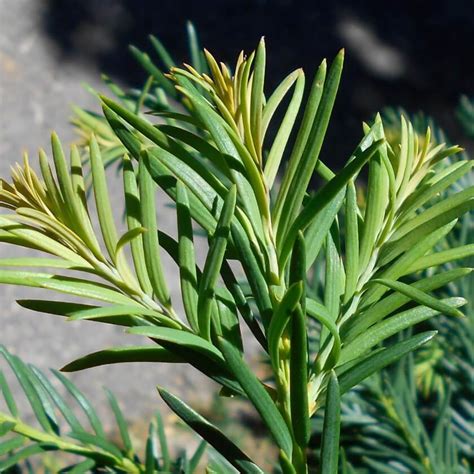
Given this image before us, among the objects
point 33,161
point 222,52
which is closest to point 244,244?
point 33,161

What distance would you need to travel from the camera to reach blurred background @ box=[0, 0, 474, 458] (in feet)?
7.13

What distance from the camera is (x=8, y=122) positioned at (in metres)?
2.17

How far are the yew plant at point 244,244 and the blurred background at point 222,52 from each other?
1.72 metres

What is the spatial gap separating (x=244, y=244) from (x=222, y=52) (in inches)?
85.2

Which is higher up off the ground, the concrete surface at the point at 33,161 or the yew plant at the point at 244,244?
the concrete surface at the point at 33,161

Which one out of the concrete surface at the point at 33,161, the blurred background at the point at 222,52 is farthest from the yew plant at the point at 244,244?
the blurred background at the point at 222,52

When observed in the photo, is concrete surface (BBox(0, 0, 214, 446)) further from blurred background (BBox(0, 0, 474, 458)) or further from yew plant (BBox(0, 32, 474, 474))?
yew plant (BBox(0, 32, 474, 474))

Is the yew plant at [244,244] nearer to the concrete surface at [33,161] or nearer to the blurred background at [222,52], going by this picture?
the concrete surface at [33,161]

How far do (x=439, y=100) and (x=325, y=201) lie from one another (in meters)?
2.35

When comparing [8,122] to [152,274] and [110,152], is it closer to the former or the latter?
[110,152]

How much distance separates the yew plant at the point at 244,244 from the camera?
10.2 inches

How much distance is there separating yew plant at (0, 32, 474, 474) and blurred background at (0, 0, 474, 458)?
67.6 inches

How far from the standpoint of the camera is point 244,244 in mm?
276

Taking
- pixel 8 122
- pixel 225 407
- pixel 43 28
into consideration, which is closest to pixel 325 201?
pixel 225 407
